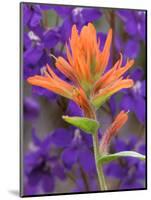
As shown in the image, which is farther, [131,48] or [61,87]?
[131,48]

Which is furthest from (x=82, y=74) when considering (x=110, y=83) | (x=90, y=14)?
(x=90, y=14)

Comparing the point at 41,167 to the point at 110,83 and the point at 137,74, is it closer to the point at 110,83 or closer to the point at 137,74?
the point at 110,83

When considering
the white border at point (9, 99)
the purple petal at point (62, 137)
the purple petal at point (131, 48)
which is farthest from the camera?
the purple petal at point (131, 48)

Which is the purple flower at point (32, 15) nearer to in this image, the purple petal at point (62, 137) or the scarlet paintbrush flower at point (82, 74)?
the scarlet paintbrush flower at point (82, 74)

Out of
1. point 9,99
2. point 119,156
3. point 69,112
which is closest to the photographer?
point 9,99

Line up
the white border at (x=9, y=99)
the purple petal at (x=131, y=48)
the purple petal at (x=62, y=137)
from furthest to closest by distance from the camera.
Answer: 1. the purple petal at (x=131, y=48)
2. the purple petal at (x=62, y=137)
3. the white border at (x=9, y=99)

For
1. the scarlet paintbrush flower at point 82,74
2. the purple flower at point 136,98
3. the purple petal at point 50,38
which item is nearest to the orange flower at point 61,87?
the scarlet paintbrush flower at point 82,74

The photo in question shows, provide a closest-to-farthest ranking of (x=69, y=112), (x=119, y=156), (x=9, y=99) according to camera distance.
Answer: (x=9, y=99) → (x=69, y=112) → (x=119, y=156)
